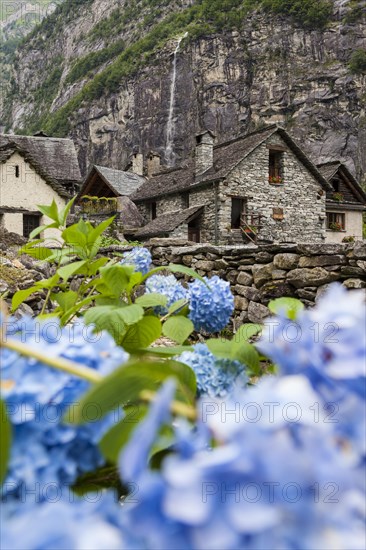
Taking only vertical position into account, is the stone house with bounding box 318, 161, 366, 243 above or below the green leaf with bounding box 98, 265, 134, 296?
above

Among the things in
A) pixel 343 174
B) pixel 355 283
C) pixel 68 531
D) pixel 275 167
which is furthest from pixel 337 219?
pixel 68 531

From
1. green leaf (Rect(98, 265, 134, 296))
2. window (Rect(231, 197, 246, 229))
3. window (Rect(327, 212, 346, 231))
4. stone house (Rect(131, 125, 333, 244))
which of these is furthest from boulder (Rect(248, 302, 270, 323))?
window (Rect(327, 212, 346, 231))

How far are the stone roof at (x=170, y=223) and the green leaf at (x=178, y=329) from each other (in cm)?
1504

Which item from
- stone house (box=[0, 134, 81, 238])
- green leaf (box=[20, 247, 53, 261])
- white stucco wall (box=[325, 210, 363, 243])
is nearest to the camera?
green leaf (box=[20, 247, 53, 261])

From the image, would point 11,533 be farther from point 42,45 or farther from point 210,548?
point 42,45

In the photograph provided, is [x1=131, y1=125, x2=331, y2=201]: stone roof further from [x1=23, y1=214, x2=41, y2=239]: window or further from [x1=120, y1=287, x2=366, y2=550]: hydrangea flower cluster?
[x1=120, y1=287, x2=366, y2=550]: hydrangea flower cluster

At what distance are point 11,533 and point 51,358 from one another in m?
0.16

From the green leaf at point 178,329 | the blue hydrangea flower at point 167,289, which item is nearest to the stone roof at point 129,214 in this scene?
the blue hydrangea flower at point 167,289

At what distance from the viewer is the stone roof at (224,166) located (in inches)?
659

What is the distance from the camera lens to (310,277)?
158 inches

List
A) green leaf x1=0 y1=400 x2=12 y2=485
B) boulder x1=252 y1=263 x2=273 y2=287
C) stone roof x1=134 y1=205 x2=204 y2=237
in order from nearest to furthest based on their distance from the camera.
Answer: green leaf x1=0 y1=400 x2=12 y2=485 < boulder x1=252 y1=263 x2=273 y2=287 < stone roof x1=134 y1=205 x2=204 y2=237

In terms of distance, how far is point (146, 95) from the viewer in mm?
41500

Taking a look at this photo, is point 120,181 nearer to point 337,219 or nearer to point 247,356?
point 337,219

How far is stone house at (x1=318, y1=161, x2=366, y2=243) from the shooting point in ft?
71.3
